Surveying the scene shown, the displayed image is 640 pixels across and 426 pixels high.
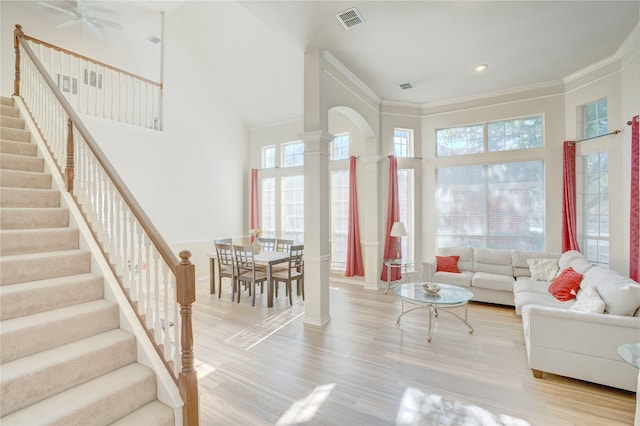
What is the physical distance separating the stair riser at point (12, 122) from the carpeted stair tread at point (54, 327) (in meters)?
2.69

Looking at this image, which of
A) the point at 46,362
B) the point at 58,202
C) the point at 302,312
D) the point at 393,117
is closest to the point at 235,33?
the point at 393,117

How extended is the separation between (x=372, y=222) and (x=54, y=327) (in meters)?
4.94

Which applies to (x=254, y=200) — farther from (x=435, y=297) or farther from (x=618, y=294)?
(x=618, y=294)

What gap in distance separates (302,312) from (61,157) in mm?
3462

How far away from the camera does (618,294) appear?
2.69 meters

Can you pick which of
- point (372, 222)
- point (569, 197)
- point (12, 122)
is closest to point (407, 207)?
point (372, 222)

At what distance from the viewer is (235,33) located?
19.3ft

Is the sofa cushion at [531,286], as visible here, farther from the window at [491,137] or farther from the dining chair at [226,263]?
the dining chair at [226,263]

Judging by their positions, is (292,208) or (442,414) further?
(292,208)

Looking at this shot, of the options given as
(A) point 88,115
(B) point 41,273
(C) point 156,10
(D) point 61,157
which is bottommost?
(B) point 41,273

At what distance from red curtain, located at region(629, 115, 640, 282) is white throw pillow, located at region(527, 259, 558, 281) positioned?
2.77 ft

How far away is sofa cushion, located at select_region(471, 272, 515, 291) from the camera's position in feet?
15.3

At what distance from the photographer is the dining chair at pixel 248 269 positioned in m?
4.82

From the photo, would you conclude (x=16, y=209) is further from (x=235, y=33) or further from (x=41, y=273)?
Result: (x=235, y=33)
